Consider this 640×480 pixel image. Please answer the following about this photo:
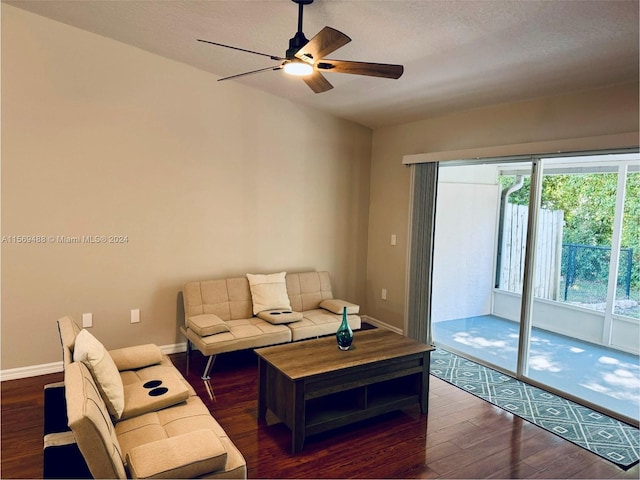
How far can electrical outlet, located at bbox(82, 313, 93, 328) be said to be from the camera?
3895 millimetres

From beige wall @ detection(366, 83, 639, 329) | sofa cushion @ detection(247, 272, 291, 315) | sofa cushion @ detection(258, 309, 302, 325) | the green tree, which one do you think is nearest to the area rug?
the green tree

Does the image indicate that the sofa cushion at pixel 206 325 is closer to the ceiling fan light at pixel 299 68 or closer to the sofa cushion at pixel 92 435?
A: the sofa cushion at pixel 92 435

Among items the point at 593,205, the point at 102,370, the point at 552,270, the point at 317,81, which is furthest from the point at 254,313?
the point at 593,205

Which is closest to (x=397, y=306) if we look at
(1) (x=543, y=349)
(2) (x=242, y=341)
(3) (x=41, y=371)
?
(1) (x=543, y=349)

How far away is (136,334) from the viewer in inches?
164

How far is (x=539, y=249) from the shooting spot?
3738 millimetres

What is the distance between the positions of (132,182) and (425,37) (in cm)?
285

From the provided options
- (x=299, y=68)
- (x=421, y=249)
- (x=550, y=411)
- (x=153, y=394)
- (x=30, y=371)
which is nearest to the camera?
(x=153, y=394)

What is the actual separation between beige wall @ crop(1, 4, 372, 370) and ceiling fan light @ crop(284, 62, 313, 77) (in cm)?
198

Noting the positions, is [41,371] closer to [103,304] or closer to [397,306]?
[103,304]

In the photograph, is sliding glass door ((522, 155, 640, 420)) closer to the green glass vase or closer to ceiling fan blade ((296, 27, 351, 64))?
the green glass vase

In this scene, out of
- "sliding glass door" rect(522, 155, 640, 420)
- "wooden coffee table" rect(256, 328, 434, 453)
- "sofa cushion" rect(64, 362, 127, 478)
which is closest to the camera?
"sofa cushion" rect(64, 362, 127, 478)

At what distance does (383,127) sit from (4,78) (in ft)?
12.5

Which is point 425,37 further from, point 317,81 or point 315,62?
point 315,62
